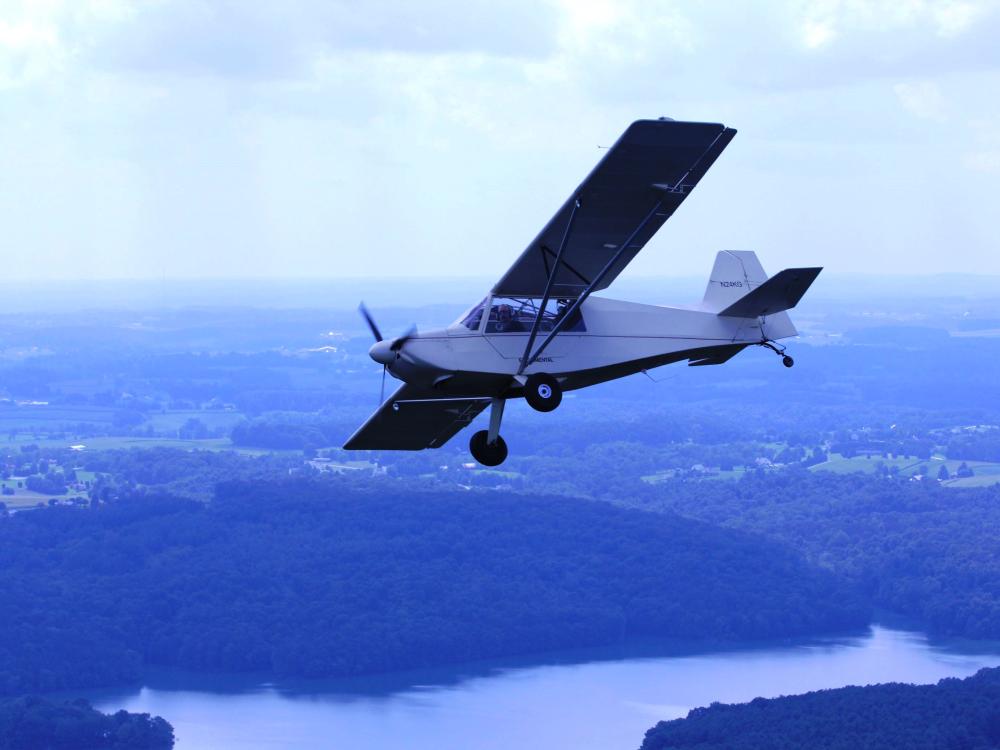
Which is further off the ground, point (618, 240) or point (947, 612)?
point (618, 240)

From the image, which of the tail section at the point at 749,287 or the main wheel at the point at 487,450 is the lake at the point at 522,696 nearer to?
the tail section at the point at 749,287

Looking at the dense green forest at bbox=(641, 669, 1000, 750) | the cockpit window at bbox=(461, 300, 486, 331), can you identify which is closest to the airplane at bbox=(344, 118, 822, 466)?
the cockpit window at bbox=(461, 300, 486, 331)

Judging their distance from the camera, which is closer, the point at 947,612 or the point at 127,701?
the point at 127,701

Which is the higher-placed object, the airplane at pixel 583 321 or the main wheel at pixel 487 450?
the airplane at pixel 583 321

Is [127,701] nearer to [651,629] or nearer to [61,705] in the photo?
[61,705]

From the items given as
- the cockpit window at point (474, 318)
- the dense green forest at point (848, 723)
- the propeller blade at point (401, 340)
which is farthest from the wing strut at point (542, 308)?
the dense green forest at point (848, 723)

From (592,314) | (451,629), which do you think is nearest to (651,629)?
(451,629)

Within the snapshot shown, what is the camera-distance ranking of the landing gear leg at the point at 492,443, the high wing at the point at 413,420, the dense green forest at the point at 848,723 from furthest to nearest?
the dense green forest at the point at 848,723, the high wing at the point at 413,420, the landing gear leg at the point at 492,443

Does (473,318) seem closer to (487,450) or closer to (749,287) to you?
(487,450)
